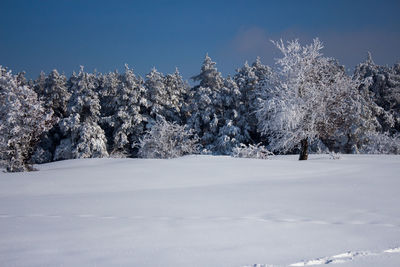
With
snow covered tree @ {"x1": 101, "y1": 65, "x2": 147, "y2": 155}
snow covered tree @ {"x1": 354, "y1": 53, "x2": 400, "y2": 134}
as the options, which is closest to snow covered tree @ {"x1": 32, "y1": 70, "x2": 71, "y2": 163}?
snow covered tree @ {"x1": 101, "y1": 65, "x2": 147, "y2": 155}

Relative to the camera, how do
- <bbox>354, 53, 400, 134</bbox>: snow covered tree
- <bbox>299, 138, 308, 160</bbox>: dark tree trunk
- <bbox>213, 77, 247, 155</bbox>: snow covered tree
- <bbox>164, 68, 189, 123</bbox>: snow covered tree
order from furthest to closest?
<bbox>164, 68, 189, 123</bbox>: snow covered tree < <bbox>354, 53, 400, 134</bbox>: snow covered tree < <bbox>213, 77, 247, 155</bbox>: snow covered tree < <bbox>299, 138, 308, 160</bbox>: dark tree trunk

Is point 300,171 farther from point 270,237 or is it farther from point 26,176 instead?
point 26,176

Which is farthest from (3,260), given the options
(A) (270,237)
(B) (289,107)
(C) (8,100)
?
(C) (8,100)

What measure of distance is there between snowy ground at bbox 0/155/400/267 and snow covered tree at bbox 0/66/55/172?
9.16 metres

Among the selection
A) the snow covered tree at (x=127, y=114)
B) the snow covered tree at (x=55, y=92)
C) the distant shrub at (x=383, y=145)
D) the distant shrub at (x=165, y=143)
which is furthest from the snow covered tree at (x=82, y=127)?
the distant shrub at (x=383, y=145)

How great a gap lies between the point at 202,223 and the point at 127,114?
104 ft

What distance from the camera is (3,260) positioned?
3.33 metres

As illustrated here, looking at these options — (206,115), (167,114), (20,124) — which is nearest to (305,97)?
(20,124)

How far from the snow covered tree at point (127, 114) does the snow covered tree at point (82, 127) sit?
222 cm

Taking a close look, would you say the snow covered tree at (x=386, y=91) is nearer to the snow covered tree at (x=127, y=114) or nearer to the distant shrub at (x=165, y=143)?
the distant shrub at (x=165, y=143)

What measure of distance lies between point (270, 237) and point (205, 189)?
374 centimetres

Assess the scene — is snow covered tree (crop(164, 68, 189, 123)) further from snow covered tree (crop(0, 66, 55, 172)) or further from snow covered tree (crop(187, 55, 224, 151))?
snow covered tree (crop(0, 66, 55, 172))

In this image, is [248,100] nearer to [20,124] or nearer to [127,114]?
[127,114]

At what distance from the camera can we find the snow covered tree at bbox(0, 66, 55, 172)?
54.3 ft
